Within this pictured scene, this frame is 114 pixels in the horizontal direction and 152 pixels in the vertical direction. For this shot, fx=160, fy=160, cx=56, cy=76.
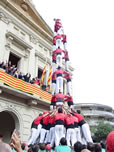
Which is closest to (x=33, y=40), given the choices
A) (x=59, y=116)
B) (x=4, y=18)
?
(x=4, y=18)

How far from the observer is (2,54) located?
14.0m

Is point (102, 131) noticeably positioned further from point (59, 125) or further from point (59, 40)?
point (59, 125)

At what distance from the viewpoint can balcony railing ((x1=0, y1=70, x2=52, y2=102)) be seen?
36.4 ft

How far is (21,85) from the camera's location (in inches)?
478

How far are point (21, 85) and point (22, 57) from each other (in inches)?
194

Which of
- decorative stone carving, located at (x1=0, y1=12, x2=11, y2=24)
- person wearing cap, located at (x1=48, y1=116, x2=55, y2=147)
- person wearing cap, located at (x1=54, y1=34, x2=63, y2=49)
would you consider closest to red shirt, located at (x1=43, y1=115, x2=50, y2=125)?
person wearing cap, located at (x1=48, y1=116, x2=55, y2=147)

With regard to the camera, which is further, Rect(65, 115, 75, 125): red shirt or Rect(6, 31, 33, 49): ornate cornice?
Rect(6, 31, 33, 49): ornate cornice

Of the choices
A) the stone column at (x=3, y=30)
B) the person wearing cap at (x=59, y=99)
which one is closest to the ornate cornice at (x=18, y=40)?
the stone column at (x=3, y=30)

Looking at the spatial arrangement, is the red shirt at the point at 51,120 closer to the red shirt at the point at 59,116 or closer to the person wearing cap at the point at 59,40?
the red shirt at the point at 59,116

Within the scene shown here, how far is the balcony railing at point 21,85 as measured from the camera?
436 inches

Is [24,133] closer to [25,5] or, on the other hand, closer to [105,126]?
[25,5]

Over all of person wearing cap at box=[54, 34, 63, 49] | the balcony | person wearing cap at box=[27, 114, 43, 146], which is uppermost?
person wearing cap at box=[54, 34, 63, 49]

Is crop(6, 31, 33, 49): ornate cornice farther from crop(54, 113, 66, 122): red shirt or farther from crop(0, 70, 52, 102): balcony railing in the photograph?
crop(54, 113, 66, 122): red shirt

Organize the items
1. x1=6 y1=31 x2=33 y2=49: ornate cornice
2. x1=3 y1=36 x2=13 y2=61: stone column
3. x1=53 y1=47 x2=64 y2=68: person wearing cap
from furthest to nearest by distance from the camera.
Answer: x1=6 y1=31 x2=33 y2=49: ornate cornice
x1=3 y1=36 x2=13 y2=61: stone column
x1=53 y1=47 x2=64 y2=68: person wearing cap
